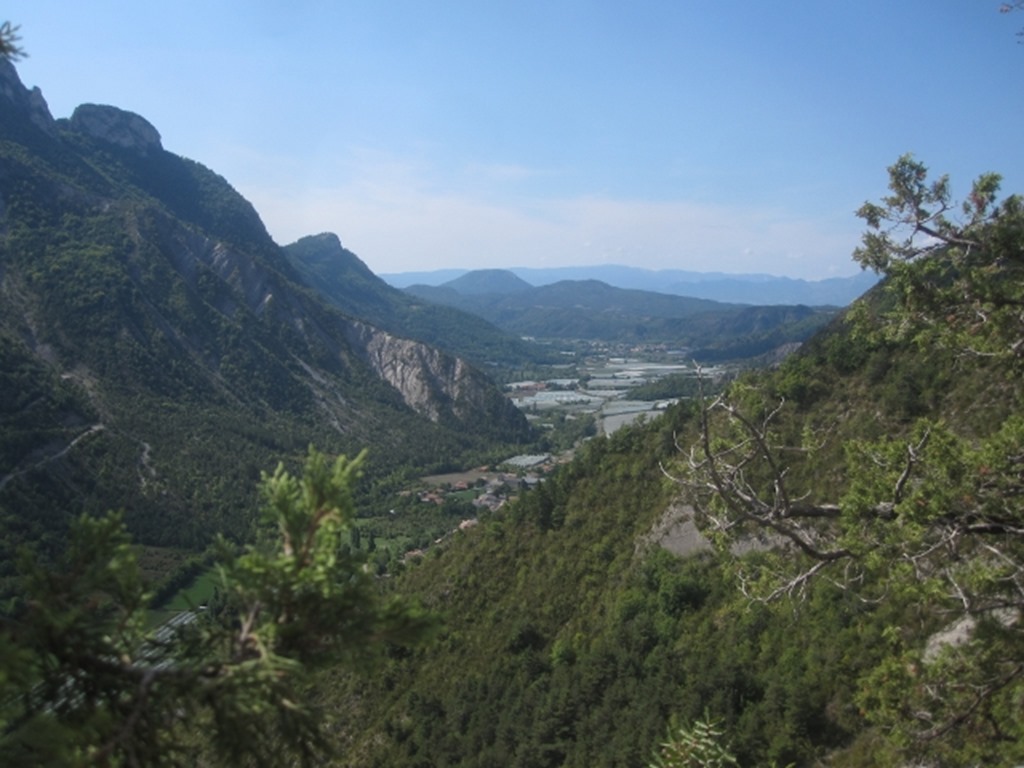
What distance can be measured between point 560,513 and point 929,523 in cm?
3744

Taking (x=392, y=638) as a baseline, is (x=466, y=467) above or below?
below

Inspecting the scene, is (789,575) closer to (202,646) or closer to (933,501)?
(933,501)

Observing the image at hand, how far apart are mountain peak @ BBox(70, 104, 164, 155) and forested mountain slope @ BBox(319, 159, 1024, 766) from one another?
605 ft

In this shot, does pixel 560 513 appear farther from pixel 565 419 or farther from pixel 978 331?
pixel 565 419

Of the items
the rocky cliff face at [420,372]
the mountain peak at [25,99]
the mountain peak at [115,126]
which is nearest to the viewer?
the mountain peak at [25,99]

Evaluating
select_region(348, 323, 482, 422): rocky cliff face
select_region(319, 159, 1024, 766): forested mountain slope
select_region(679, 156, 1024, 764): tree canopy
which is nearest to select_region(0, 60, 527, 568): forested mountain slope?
select_region(348, 323, 482, 422): rocky cliff face

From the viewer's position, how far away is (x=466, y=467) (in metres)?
119

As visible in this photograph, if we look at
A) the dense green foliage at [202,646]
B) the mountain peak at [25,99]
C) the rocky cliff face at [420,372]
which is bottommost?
the rocky cliff face at [420,372]

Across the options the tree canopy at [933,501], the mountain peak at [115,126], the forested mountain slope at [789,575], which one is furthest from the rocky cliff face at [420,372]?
the tree canopy at [933,501]

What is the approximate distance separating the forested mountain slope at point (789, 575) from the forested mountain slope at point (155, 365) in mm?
42172

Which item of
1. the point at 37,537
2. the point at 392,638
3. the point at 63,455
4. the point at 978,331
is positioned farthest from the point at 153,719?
the point at 63,455

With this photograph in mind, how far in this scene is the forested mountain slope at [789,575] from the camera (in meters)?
6.36

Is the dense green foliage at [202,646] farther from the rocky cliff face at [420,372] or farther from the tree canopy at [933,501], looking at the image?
the rocky cliff face at [420,372]

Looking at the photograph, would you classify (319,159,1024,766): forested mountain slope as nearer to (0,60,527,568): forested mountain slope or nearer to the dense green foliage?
the dense green foliage
